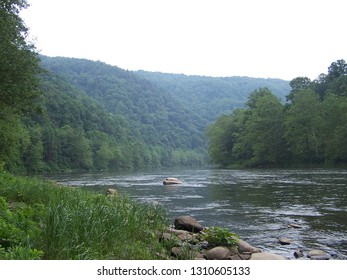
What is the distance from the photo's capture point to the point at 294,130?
63594mm

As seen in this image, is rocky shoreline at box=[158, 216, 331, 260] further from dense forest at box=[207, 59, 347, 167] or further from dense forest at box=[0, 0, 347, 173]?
dense forest at box=[207, 59, 347, 167]

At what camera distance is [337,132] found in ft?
175

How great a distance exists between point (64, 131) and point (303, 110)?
6862 cm

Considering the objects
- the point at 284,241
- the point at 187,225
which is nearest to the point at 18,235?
the point at 187,225

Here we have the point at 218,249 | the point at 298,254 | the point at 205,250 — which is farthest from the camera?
the point at 298,254

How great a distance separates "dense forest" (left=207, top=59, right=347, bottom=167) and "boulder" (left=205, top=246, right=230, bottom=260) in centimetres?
4906

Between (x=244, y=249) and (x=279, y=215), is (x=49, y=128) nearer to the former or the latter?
(x=279, y=215)

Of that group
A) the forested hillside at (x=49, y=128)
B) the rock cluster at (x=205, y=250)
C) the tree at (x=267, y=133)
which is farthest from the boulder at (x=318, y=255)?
the tree at (x=267, y=133)

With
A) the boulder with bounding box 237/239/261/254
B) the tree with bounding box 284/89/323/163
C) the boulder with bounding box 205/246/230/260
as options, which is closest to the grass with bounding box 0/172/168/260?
the boulder with bounding box 205/246/230/260

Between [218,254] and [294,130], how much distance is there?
193ft

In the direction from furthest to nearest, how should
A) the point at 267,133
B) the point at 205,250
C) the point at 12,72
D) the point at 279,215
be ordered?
1. the point at 267,133
2. the point at 12,72
3. the point at 279,215
4. the point at 205,250

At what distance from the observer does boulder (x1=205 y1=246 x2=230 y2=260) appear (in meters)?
8.23

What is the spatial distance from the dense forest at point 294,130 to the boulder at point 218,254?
49.1m

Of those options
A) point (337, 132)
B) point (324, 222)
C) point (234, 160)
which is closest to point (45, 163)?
point (234, 160)
